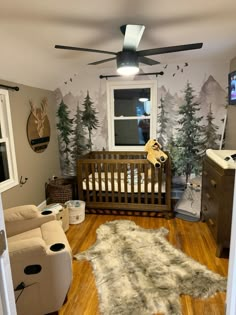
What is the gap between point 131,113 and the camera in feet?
13.6

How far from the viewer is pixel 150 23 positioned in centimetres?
217

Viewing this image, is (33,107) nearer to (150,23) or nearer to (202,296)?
(150,23)

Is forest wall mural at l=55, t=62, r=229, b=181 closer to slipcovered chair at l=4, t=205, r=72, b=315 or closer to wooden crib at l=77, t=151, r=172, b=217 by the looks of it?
wooden crib at l=77, t=151, r=172, b=217

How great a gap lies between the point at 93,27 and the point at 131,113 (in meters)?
2.02

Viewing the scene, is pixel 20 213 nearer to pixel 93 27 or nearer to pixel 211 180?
pixel 93 27

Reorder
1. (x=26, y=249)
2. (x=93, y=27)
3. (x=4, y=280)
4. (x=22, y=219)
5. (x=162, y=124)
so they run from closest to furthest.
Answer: (x=4, y=280) → (x=26, y=249) → (x=22, y=219) → (x=93, y=27) → (x=162, y=124)

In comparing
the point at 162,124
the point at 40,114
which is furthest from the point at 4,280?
the point at 162,124

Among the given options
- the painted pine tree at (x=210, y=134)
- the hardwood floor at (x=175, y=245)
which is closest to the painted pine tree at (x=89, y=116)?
the hardwood floor at (x=175, y=245)

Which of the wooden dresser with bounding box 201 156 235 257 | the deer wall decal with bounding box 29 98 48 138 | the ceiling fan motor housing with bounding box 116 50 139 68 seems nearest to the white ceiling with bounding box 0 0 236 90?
the ceiling fan motor housing with bounding box 116 50 139 68

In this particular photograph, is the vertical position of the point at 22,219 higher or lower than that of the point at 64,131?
lower

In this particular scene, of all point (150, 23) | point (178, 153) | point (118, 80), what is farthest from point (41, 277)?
point (118, 80)

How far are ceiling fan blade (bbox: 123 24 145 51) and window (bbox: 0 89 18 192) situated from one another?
158cm

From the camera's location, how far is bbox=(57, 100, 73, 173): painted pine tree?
421 cm

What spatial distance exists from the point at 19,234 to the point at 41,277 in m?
0.61
